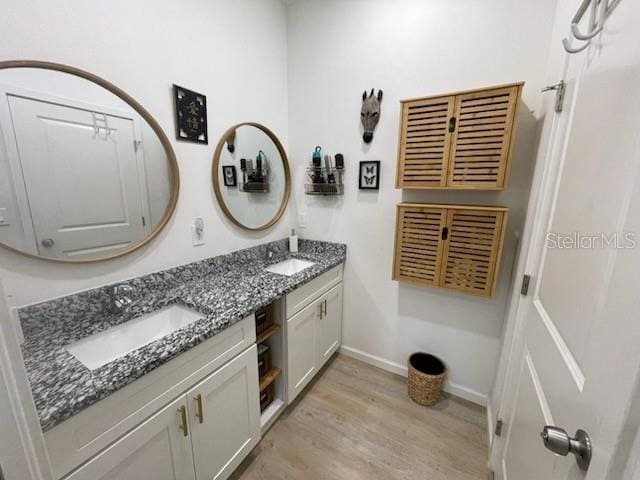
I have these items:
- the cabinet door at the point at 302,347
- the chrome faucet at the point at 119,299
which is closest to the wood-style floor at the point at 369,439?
the cabinet door at the point at 302,347

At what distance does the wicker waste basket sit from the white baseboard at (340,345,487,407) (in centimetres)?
14

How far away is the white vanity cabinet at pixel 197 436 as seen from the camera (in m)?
0.82

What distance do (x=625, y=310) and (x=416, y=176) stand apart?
4.13 feet

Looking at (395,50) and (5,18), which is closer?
(5,18)

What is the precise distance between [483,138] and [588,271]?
1.00 metres

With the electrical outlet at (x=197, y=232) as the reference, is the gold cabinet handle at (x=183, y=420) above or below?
below

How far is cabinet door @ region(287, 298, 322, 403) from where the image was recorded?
1.59 metres

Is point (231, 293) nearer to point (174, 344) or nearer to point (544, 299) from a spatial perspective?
point (174, 344)

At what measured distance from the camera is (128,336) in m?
1.15

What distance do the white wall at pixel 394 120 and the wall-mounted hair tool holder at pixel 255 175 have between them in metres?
0.31

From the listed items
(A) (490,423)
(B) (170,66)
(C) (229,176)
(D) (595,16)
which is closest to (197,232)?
(C) (229,176)

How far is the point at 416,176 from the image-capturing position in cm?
157

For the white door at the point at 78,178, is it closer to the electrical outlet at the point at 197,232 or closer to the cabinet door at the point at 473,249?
the electrical outlet at the point at 197,232

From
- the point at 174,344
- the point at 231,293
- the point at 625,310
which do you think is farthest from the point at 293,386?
the point at 625,310
